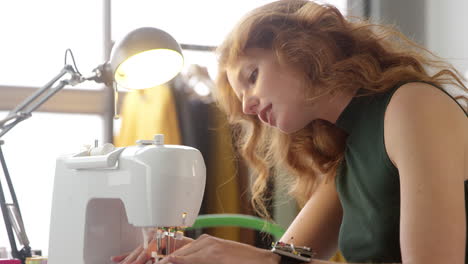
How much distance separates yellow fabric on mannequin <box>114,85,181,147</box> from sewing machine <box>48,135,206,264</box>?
1.06m

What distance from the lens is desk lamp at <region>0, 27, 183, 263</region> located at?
134cm

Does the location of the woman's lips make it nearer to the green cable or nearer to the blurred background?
the blurred background

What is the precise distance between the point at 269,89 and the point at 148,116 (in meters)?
1.06

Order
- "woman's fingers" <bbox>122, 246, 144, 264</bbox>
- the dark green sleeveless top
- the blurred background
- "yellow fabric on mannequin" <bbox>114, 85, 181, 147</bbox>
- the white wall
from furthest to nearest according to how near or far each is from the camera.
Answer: the white wall
"yellow fabric on mannequin" <bbox>114, 85, 181, 147</bbox>
the blurred background
the dark green sleeveless top
"woman's fingers" <bbox>122, 246, 144, 264</bbox>

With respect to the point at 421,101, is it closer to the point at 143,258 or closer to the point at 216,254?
the point at 216,254

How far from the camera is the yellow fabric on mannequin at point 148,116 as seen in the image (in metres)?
2.30

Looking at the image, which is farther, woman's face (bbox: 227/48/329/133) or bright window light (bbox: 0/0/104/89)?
bright window light (bbox: 0/0/104/89)

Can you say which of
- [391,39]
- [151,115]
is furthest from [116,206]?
[151,115]

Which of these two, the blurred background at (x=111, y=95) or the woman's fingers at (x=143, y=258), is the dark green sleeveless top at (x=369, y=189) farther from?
the blurred background at (x=111, y=95)

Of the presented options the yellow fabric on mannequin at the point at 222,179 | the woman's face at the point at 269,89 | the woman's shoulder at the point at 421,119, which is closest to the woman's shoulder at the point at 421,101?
the woman's shoulder at the point at 421,119

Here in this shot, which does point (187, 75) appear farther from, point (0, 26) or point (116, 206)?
point (116, 206)

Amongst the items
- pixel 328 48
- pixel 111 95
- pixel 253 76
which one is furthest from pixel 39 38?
pixel 328 48

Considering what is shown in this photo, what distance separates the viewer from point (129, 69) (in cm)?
148

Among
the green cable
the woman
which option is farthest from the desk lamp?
the green cable
